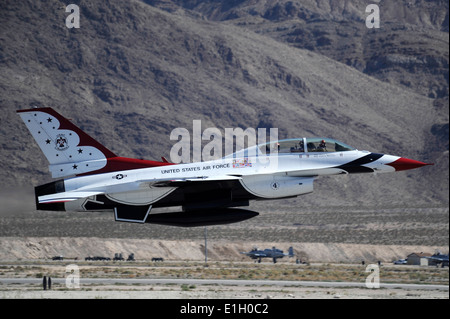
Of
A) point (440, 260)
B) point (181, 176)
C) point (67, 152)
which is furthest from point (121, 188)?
point (440, 260)

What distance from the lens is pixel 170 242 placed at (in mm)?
91312

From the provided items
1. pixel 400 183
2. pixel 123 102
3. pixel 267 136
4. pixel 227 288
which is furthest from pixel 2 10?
pixel 227 288

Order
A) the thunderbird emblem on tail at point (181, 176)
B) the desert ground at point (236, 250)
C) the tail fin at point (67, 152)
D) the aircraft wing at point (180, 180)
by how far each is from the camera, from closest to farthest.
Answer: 1. the aircraft wing at point (180, 180)
2. the thunderbird emblem on tail at point (181, 176)
3. the tail fin at point (67, 152)
4. the desert ground at point (236, 250)

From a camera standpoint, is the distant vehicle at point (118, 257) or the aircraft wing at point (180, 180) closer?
the aircraft wing at point (180, 180)

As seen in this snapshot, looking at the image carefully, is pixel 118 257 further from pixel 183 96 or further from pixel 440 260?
pixel 183 96

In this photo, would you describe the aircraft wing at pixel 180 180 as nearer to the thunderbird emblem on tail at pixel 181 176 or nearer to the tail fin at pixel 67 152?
the thunderbird emblem on tail at pixel 181 176

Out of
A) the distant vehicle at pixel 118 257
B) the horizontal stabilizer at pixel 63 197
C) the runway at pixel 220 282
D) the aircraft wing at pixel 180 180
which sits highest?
the aircraft wing at pixel 180 180

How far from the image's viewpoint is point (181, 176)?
36188 millimetres

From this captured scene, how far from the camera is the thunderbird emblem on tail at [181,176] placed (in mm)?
36031

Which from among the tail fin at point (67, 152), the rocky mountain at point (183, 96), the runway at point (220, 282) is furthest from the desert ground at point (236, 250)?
the rocky mountain at point (183, 96)

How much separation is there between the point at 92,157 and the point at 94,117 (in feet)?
410

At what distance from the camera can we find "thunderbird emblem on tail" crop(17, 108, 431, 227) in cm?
3603

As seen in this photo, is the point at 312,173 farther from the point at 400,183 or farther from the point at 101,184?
the point at 400,183

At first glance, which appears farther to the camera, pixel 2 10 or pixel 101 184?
pixel 2 10
